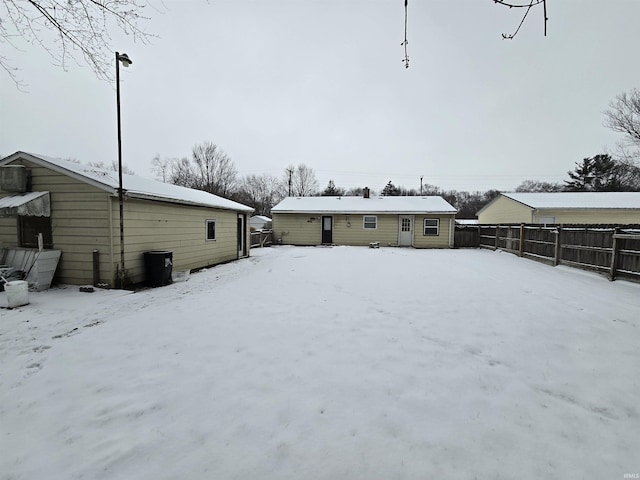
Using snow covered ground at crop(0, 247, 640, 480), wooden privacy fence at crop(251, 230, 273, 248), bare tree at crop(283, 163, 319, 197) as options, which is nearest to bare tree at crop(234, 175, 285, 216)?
bare tree at crop(283, 163, 319, 197)

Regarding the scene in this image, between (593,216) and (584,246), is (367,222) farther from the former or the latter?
(593,216)

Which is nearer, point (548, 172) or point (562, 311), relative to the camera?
point (562, 311)

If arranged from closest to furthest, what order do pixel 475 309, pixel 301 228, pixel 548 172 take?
pixel 475 309, pixel 301 228, pixel 548 172

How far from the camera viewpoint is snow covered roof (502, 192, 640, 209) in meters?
17.4

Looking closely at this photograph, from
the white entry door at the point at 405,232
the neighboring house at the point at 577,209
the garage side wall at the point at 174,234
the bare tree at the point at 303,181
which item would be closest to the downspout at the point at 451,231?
the white entry door at the point at 405,232

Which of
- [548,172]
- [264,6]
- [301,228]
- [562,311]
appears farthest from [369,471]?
[548,172]

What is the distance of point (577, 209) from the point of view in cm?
1738

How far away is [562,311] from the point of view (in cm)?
503

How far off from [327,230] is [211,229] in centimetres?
1003

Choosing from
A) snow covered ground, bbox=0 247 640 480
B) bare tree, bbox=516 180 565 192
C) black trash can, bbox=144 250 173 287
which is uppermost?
bare tree, bbox=516 180 565 192

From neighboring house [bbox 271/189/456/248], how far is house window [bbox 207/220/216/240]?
28.7ft

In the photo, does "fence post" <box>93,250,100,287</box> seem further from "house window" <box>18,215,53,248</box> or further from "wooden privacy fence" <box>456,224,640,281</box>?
"wooden privacy fence" <box>456,224,640,281</box>

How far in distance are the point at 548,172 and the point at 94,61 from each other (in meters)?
70.7

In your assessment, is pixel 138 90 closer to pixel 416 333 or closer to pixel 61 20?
pixel 61 20
